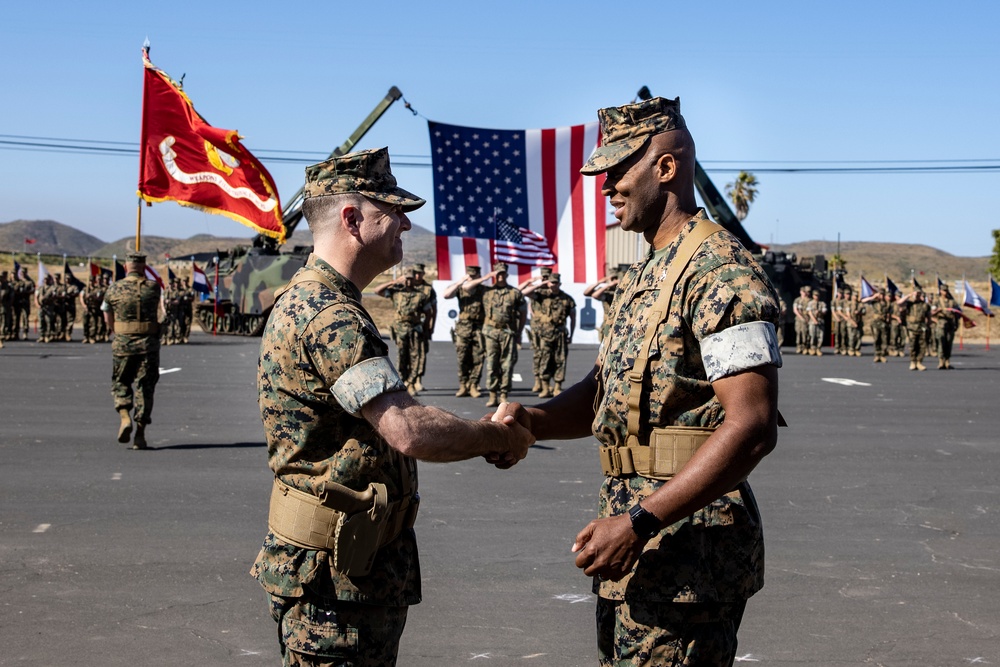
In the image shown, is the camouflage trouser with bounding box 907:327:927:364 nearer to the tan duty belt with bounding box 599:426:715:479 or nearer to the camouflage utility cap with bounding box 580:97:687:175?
the camouflage utility cap with bounding box 580:97:687:175

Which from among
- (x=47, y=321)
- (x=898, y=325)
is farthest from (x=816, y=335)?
(x=47, y=321)

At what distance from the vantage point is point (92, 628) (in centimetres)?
576

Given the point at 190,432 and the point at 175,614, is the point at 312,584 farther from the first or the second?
the point at 190,432

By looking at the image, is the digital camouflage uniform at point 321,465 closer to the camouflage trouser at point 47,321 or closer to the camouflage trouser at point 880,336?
the camouflage trouser at point 880,336

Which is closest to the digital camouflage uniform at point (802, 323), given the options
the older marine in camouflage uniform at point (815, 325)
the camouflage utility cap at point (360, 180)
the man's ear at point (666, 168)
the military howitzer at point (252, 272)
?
the older marine in camouflage uniform at point (815, 325)

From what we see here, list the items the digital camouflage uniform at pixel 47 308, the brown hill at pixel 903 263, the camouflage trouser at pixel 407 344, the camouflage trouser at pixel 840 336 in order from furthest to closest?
the brown hill at pixel 903 263 → the camouflage trouser at pixel 840 336 → the digital camouflage uniform at pixel 47 308 → the camouflage trouser at pixel 407 344

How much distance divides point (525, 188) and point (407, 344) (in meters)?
7.59

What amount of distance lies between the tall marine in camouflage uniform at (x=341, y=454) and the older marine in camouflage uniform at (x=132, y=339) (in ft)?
29.1

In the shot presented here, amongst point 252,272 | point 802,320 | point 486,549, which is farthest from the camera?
point 252,272

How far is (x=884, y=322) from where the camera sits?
31625 millimetres

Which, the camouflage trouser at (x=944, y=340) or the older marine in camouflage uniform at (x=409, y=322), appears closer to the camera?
the older marine in camouflage uniform at (x=409, y=322)

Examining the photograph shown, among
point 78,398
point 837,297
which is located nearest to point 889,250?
point 837,297

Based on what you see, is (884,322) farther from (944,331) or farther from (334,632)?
(334,632)

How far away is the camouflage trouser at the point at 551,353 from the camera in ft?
63.1
